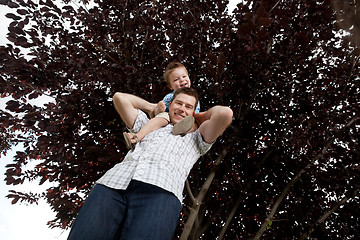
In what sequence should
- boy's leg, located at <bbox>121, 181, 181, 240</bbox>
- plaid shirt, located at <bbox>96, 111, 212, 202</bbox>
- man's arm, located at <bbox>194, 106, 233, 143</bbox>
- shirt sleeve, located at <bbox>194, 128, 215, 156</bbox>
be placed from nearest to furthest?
boy's leg, located at <bbox>121, 181, 181, 240</bbox>
plaid shirt, located at <bbox>96, 111, 212, 202</bbox>
man's arm, located at <bbox>194, 106, 233, 143</bbox>
shirt sleeve, located at <bbox>194, 128, 215, 156</bbox>

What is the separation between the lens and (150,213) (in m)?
1.09

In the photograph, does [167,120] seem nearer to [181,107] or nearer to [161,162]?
[181,107]

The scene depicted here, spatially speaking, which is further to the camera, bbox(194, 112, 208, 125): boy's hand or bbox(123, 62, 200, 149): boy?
bbox(194, 112, 208, 125): boy's hand

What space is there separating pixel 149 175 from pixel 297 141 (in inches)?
100

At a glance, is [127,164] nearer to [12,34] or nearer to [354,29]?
[12,34]

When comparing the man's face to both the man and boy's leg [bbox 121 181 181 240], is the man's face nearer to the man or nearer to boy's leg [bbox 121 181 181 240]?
the man

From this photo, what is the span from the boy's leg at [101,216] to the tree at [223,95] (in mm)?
1338

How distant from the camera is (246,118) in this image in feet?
9.69

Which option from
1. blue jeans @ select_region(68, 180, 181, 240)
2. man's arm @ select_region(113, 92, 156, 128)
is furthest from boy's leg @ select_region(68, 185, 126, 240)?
man's arm @ select_region(113, 92, 156, 128)

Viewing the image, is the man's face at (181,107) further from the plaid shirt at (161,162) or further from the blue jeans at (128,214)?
the blue jeans at (128,214)

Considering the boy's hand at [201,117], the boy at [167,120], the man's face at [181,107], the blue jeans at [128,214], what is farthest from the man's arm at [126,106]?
the blue jeans at [128,214]

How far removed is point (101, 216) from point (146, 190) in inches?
9.9

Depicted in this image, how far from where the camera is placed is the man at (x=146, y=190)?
1.08 metres

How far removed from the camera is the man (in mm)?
1075
